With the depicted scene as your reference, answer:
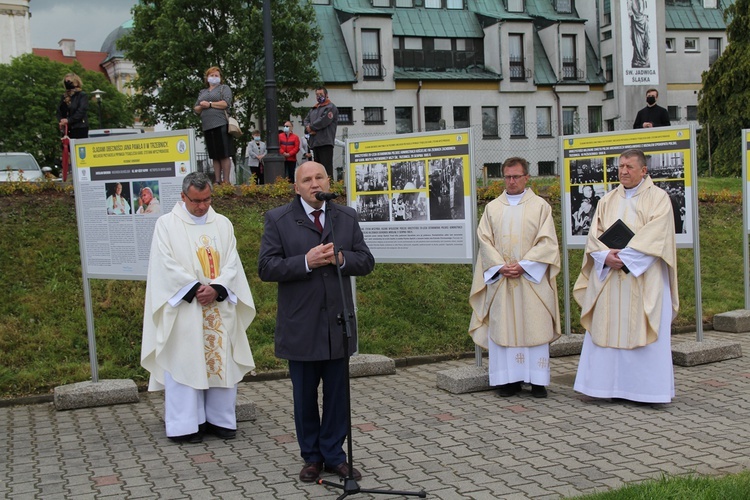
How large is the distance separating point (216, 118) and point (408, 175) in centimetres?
586

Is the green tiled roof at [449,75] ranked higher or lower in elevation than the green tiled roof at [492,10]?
lower

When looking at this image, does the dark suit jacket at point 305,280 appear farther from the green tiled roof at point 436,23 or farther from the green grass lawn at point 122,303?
the green tiled roof at point 436,23

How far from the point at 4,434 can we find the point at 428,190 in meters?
4.69

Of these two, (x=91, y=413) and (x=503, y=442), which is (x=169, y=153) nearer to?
(x=91, y=413)

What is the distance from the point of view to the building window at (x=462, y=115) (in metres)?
48.1

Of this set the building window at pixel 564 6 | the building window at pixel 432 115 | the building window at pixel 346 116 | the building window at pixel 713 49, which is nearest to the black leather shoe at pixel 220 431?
the building window at pixel 346 116

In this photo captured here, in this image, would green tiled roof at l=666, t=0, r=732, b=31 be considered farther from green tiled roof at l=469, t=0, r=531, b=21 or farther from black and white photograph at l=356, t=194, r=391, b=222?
black and white photograph at l=356, t=194, r=391, b=222

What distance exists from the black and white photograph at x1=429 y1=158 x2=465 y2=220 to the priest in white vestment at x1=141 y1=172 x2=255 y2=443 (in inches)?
99.4

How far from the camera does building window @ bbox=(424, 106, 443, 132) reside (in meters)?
47.4

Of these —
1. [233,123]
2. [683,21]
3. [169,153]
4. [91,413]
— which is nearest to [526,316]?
[169,153]

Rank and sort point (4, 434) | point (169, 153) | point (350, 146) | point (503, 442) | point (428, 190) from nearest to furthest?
point (503, 442), point (4, 434), point (169, 153), point (428, 190), point (350, 146)

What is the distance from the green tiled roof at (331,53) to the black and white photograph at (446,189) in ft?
→ 118

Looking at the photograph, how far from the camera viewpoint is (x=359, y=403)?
8.46 metres

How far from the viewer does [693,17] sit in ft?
171
